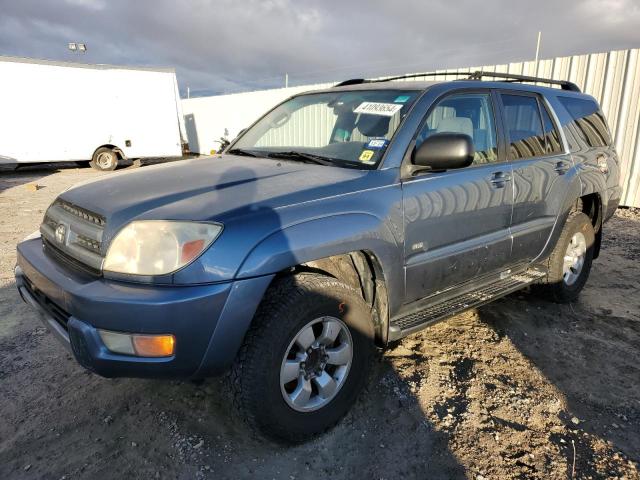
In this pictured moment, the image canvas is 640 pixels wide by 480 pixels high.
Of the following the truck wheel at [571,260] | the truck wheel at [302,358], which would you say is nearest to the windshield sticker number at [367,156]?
the truck wheel at [302,358]

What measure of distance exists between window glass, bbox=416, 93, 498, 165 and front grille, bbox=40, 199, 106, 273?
2.00 m

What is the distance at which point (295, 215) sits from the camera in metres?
2.11

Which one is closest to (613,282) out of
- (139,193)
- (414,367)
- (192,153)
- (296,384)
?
(414,367)

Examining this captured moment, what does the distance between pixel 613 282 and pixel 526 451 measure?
330cm

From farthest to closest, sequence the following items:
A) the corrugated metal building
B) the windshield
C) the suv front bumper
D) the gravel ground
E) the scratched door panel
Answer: the corrugated metal building < the windshield < the scratched door panel < the gravel ground < the suv front bumper

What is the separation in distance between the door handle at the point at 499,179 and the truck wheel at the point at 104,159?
1390cm

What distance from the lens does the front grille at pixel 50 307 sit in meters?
2.13

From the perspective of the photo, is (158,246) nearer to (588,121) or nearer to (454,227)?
(454,227)

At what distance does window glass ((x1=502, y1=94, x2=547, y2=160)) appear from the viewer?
339 centimetres

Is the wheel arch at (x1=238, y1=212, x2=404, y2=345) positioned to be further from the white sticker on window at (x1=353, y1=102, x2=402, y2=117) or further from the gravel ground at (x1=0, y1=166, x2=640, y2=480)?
the white sticker on window at (x1=353, y1=102, x2=402, y2=117)

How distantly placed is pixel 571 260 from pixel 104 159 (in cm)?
1406

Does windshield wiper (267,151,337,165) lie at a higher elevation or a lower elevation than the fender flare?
higher

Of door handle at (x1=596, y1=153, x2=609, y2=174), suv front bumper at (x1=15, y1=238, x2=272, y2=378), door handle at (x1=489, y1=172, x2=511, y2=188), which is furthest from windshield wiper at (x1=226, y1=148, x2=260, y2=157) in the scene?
door handle at (x1=596, y1=153, x2=609, y2=174)

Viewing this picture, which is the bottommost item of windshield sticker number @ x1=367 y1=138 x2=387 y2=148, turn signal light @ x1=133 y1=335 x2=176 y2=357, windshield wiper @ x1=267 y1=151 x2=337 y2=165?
turn signal light @ x1=133 y1=335 x2=176 y2=357
